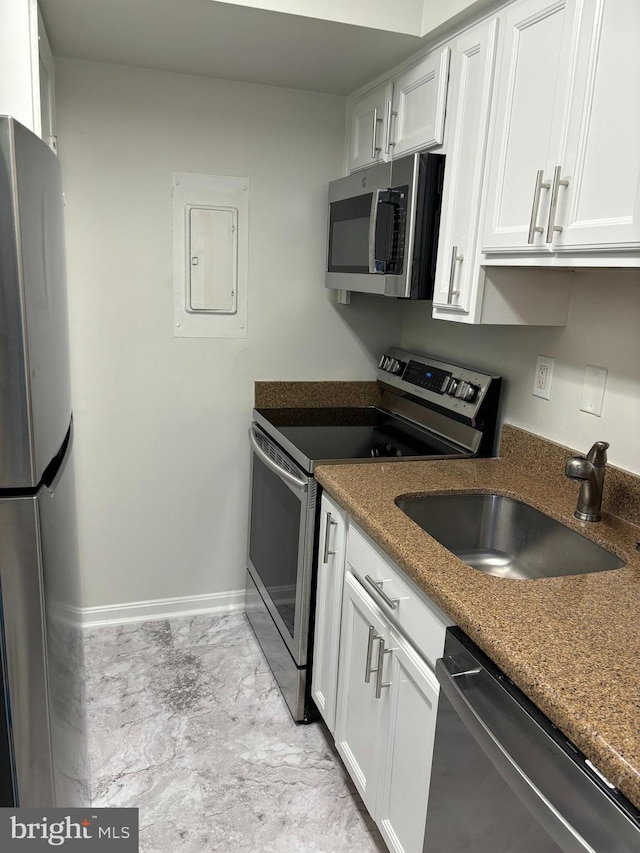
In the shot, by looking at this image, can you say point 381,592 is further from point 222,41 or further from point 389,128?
point 222,41

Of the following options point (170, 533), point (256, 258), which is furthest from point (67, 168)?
point (170, 533)

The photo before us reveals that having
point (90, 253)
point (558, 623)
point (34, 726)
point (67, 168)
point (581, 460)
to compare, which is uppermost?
point (67, 168)

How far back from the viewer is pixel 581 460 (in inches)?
60.1

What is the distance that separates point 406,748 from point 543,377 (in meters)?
1.08

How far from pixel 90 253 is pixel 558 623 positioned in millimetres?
2002

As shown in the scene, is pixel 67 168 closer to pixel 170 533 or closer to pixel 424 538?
pixel 170 533

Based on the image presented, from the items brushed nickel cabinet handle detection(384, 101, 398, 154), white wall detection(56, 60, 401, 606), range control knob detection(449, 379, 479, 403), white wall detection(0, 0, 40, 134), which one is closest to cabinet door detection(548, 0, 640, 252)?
range control knob detection(449, 379, 479, 403)

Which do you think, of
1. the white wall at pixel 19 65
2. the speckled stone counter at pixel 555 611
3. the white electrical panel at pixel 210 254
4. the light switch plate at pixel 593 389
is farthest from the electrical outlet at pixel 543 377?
the white wall at pixel 19 65

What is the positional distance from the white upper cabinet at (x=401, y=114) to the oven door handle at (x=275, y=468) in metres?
1.05

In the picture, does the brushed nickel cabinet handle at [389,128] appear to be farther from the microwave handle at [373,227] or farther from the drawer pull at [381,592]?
the drawer pull at [381,592]

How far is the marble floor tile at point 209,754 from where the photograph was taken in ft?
5.74

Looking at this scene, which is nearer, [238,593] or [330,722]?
[330,722]

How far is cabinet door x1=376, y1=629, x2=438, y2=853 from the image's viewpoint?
132 centimetres

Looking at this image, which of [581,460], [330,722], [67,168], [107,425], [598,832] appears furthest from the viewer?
[107,425]
